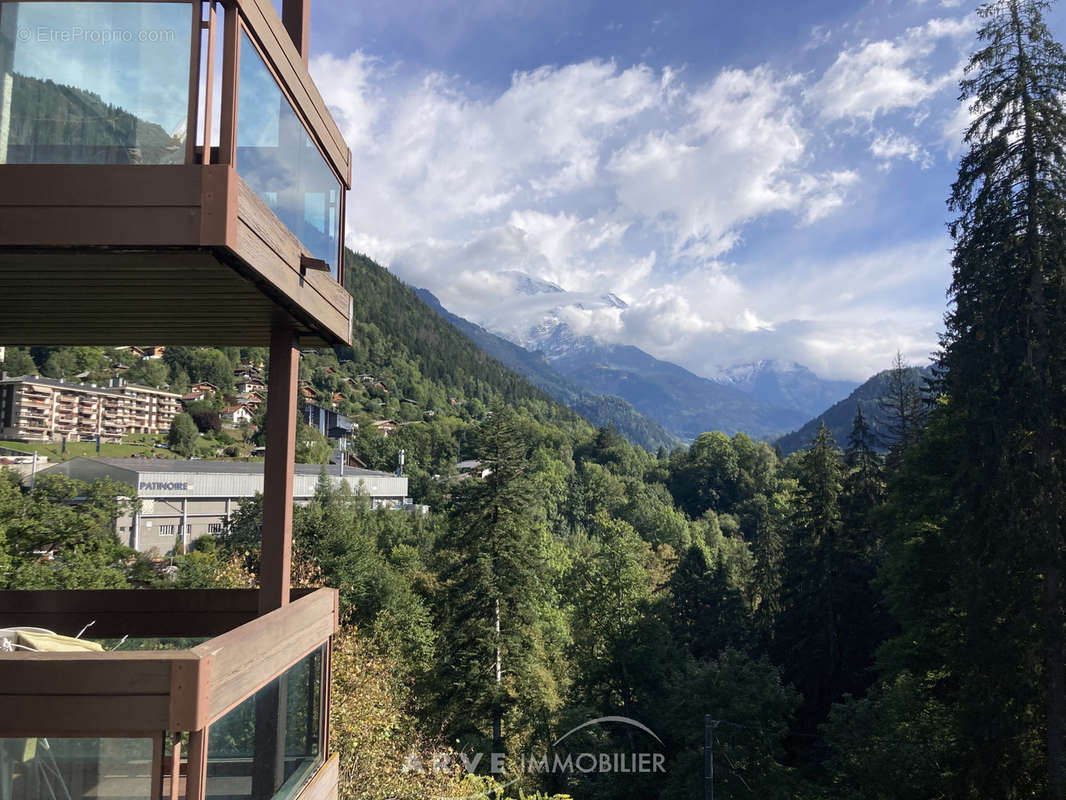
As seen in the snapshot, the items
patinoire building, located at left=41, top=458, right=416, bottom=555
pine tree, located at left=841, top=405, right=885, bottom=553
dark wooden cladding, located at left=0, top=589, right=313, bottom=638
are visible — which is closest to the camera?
dark wooden cladding, located at left=0, top=589, right=313, bottom=638

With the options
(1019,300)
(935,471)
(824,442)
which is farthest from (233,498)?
(1019,300)

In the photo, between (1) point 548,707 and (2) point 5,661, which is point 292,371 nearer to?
(2) point 5,661

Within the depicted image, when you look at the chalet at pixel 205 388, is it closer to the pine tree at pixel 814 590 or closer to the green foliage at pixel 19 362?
the green foliage at pixel 19 362

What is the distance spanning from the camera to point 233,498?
162 ft

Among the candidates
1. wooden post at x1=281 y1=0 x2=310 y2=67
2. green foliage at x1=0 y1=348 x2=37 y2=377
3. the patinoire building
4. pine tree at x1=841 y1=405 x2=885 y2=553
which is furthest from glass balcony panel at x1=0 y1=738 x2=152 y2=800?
green foliage at x1=0 y1=348 x2=37 y2=377

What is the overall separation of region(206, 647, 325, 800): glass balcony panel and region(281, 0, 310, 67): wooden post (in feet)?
16.5

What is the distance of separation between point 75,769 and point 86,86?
3.31 meters

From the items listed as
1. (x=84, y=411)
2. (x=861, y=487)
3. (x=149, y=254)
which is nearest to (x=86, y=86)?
(x=149, y=254)

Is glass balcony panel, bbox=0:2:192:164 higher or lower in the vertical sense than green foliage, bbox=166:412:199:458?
lower

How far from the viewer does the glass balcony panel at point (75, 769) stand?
313cm

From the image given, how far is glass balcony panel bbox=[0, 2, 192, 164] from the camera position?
11.7 ft

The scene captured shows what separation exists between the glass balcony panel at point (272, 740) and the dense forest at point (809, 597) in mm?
11636
